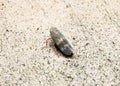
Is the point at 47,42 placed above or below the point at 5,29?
below

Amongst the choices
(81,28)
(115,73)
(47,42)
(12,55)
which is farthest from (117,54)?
(12,55)

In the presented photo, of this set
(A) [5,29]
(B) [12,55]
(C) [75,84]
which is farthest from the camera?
(A) [5,29]

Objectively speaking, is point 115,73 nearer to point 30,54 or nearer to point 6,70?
point 30,54

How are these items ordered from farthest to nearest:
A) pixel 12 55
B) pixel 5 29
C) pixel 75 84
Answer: pixel 5 29, pixel 12 55, pixel 75 84

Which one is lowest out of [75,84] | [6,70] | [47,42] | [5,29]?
[75,84]
